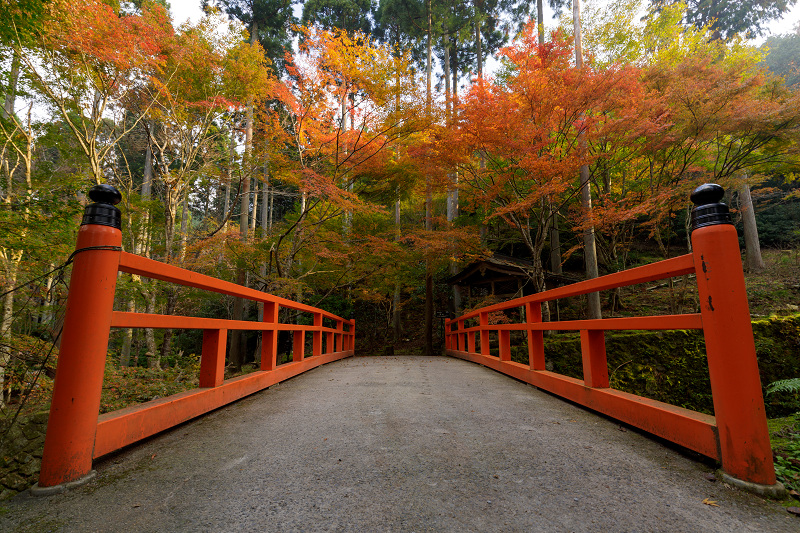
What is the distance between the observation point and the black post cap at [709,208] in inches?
57.9

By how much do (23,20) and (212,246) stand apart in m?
4.34

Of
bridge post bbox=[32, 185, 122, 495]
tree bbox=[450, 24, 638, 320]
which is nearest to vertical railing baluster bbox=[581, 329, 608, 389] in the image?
bridge post bbox=[32, 185, 122, 495]

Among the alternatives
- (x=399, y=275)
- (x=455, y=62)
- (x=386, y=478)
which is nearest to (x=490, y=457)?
(x=386, y=478)

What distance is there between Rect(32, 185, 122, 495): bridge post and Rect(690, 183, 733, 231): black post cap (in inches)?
103

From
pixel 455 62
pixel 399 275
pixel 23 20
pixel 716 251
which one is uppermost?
pixel 455 62

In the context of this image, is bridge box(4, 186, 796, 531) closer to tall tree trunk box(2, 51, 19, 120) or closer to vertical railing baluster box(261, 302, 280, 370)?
vertical railing baluster box(261, 302, 280, 370)

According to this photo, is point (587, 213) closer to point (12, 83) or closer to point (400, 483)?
point (400, 483)

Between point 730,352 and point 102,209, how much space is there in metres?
2.79

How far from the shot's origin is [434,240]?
924cm

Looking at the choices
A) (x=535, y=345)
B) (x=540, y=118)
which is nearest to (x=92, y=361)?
(x=535, y=345)

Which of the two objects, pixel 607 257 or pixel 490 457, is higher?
pixel 607 257

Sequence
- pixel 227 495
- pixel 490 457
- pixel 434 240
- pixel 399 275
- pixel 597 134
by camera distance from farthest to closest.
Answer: pixel 399 275, pixel 434 240, pixel 597 134, pixel 490 457, pixel 227 495

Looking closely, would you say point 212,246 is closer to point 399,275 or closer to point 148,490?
point 399,275

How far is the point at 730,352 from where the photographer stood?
4.55 feet
